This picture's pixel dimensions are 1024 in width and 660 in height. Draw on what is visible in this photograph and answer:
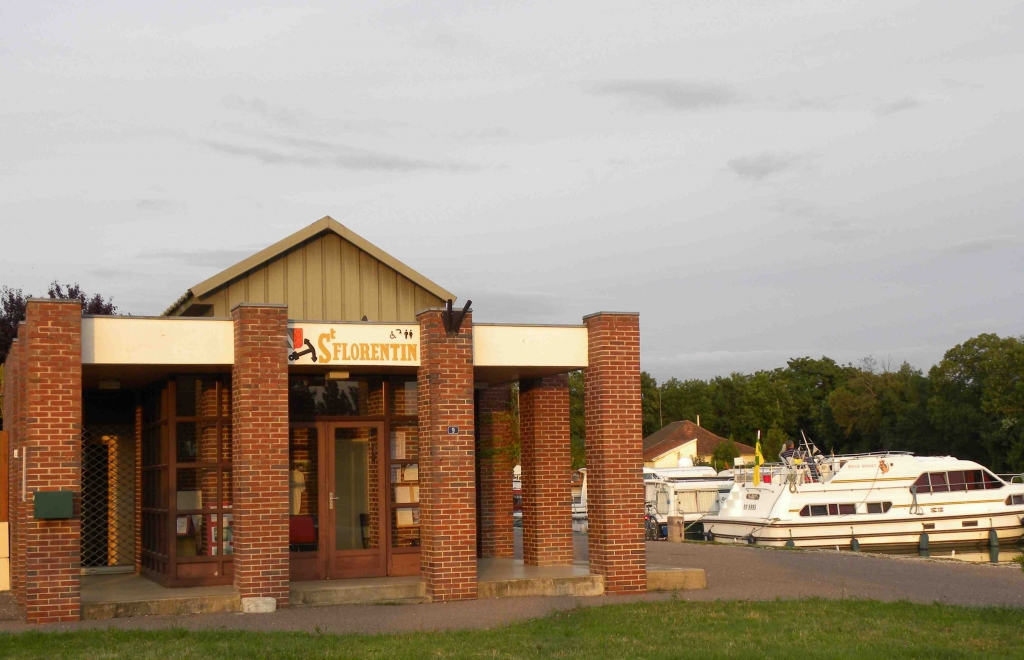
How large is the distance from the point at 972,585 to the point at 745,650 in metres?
7.37

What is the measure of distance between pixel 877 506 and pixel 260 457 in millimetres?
21558

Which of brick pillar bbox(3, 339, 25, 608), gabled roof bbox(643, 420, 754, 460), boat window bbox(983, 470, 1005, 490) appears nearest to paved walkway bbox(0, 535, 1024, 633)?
brick pillar bbox(3, 339, 25, 608)

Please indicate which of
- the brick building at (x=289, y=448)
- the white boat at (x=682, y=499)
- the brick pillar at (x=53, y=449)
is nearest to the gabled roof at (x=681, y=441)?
the white boat at (x=682, y=499)

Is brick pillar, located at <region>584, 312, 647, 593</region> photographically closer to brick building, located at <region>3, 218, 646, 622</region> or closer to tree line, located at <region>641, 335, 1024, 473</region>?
brick building, located at <region>3, 218, 646, 622</region>

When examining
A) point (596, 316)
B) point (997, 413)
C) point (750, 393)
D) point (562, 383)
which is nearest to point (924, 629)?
point (596, 316)

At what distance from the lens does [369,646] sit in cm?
1118

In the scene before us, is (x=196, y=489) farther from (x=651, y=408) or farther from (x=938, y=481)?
(x=651, y=408)

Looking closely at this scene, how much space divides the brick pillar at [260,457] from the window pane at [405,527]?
2186mm

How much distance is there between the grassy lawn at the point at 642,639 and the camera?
10.7m

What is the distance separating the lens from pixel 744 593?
51.0 feet

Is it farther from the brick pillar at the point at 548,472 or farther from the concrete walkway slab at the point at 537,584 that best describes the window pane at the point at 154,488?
the brick pillar at the point at 548,472

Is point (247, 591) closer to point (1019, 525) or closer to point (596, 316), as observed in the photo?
point (596, 316)

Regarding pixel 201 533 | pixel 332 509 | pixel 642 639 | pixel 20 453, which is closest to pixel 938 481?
pixel 332 509

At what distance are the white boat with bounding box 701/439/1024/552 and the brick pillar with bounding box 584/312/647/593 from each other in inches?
609
